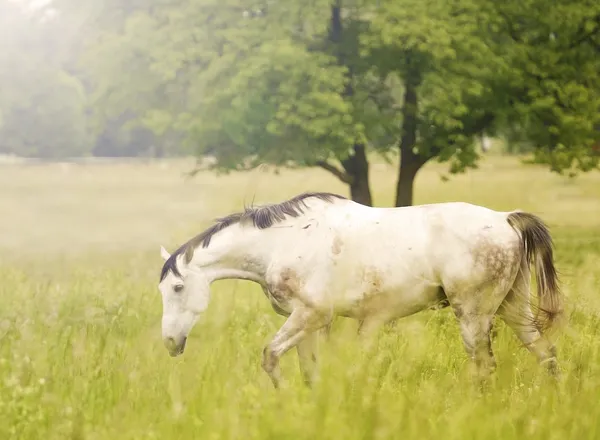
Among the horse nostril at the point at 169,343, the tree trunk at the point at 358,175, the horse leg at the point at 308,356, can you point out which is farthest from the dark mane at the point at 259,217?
the tree trunk at the point at 358,175

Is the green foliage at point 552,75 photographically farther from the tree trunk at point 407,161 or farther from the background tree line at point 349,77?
the tree trunk at point 407,161

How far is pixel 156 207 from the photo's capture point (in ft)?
44.2

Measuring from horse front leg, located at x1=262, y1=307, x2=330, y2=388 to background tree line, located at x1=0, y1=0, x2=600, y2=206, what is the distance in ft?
16.5

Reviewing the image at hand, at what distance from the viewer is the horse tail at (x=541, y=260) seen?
14.3 feet

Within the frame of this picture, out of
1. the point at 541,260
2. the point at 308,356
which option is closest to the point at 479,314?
the point at 541,260

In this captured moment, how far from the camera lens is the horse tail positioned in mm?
4355

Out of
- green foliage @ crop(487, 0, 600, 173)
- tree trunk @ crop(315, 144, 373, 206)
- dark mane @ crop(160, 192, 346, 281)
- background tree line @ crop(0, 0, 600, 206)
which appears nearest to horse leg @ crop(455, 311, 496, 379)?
dark mane @ crop(160, 192, 346, 281)

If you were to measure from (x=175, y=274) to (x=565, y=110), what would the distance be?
732 centimetres

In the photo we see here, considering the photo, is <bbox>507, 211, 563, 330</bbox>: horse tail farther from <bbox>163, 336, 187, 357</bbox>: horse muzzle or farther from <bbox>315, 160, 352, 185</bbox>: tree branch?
<bbox>315, 160, 352, 185</bbox>: tree branch

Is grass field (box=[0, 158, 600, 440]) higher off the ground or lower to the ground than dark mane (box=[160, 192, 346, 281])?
lower

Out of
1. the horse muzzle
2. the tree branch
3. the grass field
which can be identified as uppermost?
the tree branch

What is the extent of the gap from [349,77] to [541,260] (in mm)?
6073

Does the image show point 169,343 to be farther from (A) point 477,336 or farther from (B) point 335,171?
(B) point 335,171

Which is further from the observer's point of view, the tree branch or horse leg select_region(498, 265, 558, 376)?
the tree branch
